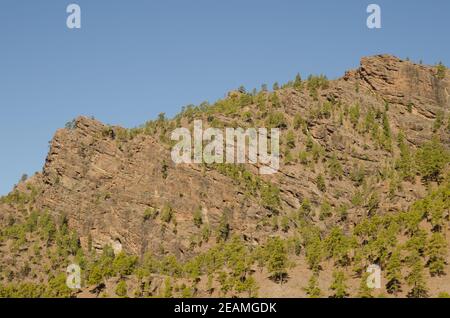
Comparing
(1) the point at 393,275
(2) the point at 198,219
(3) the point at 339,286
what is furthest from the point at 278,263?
(2) the point at 198,219

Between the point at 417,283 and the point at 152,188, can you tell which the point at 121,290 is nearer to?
the point at 152,188

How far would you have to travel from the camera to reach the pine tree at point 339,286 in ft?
364

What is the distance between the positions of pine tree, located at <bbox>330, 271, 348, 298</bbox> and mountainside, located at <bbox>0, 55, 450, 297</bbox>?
1.51 ft

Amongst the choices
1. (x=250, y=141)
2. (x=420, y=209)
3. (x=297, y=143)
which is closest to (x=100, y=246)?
(x=250, y=141)

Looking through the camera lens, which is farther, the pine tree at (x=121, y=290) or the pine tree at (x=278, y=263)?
the pine tree at (x=278, y=263)

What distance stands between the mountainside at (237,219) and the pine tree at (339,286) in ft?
1.51

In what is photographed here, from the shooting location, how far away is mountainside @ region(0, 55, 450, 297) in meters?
126

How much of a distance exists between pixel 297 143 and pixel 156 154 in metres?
48.1

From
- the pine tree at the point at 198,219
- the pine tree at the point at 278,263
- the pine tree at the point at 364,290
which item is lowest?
the pine tree at the point at 364,290

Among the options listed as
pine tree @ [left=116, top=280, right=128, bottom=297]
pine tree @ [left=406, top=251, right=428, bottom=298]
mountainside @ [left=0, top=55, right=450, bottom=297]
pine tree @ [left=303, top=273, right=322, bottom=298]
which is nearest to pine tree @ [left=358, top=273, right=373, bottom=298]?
mountainside @ [left=0, top=55, right=450, bottom=297]

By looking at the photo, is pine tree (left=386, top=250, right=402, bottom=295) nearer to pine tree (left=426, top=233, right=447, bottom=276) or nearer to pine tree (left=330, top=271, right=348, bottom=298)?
pine tree (left=426, top=233, right=447, bottom=276)

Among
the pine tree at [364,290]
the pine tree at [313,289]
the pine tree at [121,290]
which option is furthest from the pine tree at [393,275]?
the pine tree at [121,290]

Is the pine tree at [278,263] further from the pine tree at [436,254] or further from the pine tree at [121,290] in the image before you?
the pine tree at [121,290]
